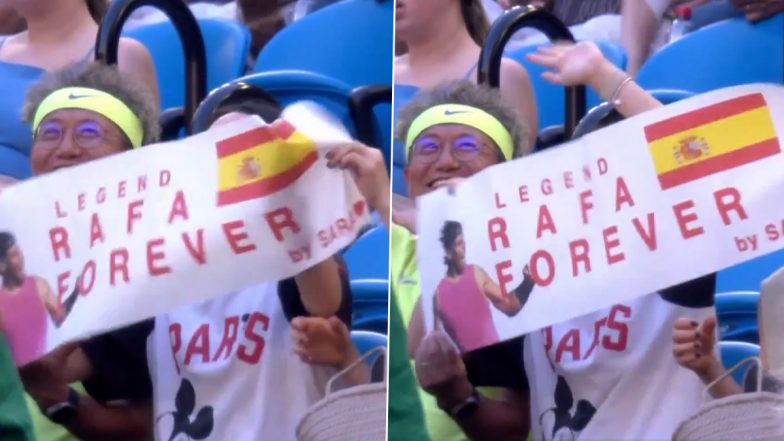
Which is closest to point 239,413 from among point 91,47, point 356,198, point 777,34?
point 356,198

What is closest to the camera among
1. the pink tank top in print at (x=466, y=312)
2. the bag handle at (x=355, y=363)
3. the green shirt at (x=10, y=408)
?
the green shirt at (x=10, y=408)

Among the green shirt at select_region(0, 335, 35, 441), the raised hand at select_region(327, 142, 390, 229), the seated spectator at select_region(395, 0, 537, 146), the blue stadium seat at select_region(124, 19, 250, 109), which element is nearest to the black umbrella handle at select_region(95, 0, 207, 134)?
the blue stadium seat at select_region(124, 19, 250, 109)

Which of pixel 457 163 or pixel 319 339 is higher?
pixel 457 163

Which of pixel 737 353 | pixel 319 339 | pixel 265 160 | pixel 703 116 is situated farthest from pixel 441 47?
pixel 737 353

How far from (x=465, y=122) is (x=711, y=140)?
0.51 m

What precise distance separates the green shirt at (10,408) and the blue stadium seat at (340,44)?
4.64 ft

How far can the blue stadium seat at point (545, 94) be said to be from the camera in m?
2.42

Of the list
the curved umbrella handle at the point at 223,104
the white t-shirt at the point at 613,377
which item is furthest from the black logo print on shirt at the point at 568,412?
the curved umbrella handle at the point at 223,104

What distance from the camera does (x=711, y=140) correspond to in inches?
92.4

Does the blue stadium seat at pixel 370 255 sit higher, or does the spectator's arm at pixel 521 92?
the spectator's arm at pixel 521 92

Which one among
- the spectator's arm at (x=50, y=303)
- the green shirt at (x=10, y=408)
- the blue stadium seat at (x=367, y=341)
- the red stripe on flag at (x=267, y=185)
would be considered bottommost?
the green shirt at (x=10, y=408)

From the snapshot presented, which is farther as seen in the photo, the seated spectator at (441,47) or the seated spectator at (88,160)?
the seated spectator at (441,47)

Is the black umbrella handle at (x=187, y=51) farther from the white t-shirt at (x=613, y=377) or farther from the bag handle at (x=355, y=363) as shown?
the white t-shirt at (x=613, y=377)

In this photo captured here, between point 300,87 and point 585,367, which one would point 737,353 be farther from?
point 300,87
